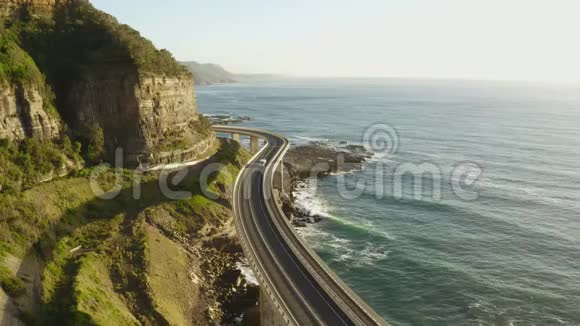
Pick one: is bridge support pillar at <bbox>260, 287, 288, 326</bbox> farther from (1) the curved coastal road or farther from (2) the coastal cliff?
(2) the coastal cliff

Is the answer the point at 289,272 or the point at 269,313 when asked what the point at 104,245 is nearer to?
the point at 269,313

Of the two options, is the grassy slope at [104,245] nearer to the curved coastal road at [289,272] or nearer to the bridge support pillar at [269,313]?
the curved coastal road at [289,272]

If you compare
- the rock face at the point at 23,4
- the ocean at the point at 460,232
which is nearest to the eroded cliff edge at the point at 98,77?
the rock face at the point at 23,4

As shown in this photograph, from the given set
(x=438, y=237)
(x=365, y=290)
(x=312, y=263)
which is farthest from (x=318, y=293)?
(x=438, y=237)

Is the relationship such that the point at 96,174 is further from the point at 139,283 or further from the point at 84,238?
the point at 139,283

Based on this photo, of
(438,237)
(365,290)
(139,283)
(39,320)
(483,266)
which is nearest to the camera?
(39,320)

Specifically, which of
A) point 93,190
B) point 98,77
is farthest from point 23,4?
point 93,190
